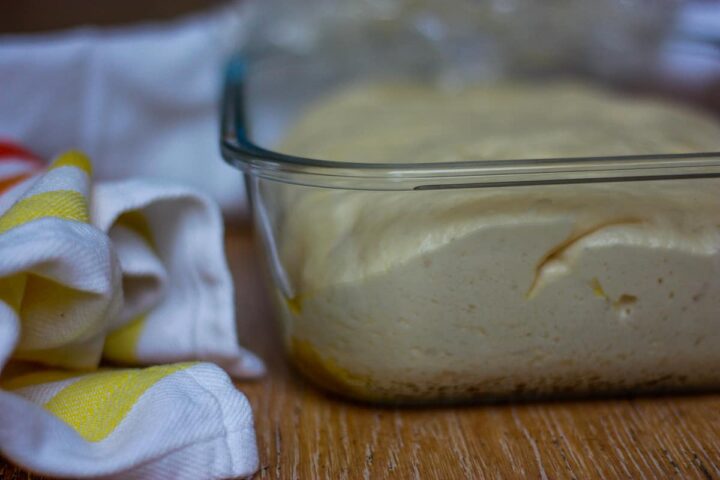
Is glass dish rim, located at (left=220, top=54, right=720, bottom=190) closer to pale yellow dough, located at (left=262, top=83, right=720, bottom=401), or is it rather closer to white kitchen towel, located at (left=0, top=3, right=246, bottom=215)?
pale yellow dough, located at (left=262, top=83, right=720, bottom=401)

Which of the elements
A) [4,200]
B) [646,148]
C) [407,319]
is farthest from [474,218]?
[4,200]

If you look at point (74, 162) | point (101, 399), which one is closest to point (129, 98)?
point (74, 162)

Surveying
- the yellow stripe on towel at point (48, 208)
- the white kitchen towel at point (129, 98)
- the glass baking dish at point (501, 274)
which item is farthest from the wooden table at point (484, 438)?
the white kitchen towel at point (129, 98)

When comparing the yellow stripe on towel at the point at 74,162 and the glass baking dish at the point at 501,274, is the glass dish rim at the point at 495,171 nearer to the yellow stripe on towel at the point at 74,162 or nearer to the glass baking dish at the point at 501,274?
the glass baking dish at the point at 501,274

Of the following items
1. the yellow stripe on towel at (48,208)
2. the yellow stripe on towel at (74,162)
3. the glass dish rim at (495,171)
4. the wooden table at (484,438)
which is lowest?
the wooden table at (484,438)

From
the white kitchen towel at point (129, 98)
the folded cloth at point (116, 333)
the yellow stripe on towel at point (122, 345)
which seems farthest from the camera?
the white kitchen towel at point (129, 98)

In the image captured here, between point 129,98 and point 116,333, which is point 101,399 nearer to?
point 116,333

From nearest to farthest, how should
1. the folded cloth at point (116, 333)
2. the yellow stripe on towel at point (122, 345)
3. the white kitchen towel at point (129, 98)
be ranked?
the folded cloth at point (116, 333)
the yellow stripe on towel at point (122, 345)
the white kitchen towel at point (129, 98)
